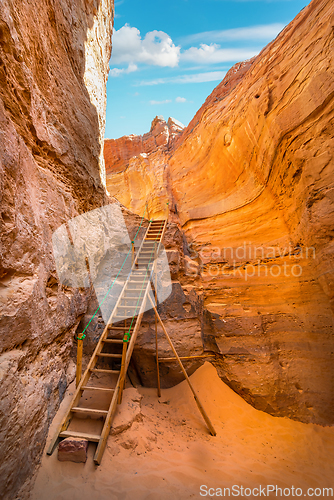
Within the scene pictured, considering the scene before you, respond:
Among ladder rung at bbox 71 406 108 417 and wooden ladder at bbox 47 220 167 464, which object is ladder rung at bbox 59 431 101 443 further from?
ladder rung at bbox 71 406 108 417

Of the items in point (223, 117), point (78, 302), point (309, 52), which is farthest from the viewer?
point (223, 117)

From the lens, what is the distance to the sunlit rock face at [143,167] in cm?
1231

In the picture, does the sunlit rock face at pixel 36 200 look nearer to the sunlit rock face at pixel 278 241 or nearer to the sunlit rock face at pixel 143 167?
the sunlit rock face at pixel 278 241

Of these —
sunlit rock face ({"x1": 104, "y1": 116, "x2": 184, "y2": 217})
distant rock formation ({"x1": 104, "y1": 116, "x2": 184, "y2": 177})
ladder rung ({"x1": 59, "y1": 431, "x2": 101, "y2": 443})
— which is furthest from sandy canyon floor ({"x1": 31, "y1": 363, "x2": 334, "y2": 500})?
distant rock formation ({"x1": 104, "y1": 116, "x2": 184, "y2": 177})

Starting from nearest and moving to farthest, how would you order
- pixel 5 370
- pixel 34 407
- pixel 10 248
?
pixel 5 370, pixel 10 248, pixel 34 407

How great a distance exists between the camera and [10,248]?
2.65 meters

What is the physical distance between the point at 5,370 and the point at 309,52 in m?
8.13

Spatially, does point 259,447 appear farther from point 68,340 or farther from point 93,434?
point 68,340

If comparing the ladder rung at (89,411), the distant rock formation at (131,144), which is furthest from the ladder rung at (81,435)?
the distant rock formation at (131,144)

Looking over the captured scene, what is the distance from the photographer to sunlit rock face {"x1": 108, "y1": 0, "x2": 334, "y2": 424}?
4727mm

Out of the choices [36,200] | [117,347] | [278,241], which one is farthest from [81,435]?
[278,241]

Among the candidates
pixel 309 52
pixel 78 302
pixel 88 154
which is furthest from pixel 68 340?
pixel 309 52

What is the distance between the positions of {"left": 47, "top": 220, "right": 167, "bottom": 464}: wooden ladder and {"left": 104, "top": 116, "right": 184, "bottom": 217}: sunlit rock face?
4.65 metres

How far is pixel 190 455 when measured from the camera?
3.58m
